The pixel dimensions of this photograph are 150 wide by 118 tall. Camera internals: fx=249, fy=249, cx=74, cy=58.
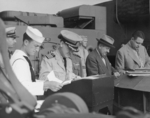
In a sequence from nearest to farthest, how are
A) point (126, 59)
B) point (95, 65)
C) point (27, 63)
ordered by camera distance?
point (27, 63) < point (95, 65) < point (126, 59)

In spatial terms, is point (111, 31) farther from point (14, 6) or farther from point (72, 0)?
point (14, 6)

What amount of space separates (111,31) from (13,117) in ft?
20.3

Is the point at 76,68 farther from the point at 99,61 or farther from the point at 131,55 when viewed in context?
the point at 131,55

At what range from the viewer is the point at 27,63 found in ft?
7.69

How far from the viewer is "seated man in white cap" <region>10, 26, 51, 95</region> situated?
217 centimetres

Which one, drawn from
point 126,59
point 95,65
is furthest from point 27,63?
point 126,59

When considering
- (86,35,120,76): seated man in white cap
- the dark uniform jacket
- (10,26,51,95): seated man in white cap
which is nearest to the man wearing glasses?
(86,35,120,76): seated man in white cap

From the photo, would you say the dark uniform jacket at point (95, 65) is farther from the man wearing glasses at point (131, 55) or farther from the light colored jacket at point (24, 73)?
the light colored jacket at point (24, 73)

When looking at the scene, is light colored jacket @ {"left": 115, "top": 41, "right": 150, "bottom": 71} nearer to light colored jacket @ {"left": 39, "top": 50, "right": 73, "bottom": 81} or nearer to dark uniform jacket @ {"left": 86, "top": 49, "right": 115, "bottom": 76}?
dark uniform jacket @ {"left": 86, "top": 49, "right": 115, "bottom": 76}

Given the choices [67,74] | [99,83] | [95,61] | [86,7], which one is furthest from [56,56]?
[86,7]

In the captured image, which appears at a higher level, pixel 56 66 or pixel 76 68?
pixel 56 66

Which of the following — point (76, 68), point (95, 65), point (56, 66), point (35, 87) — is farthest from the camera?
point (76, 68)

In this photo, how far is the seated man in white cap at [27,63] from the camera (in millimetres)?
2170

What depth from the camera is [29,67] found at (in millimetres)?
2373
